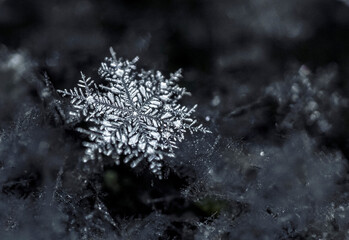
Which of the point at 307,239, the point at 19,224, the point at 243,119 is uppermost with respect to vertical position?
the point at 243,119

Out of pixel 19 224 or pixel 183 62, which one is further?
pixel 183 62

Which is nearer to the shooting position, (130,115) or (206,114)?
(130,115)

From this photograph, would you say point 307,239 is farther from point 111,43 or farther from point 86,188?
point 111,43

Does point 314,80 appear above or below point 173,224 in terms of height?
above

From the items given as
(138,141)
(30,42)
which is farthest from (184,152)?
(30,42)

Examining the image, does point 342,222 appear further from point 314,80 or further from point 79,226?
point 79,226

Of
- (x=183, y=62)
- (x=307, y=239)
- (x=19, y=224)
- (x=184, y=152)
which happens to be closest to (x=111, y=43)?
(x=183, y=62)
